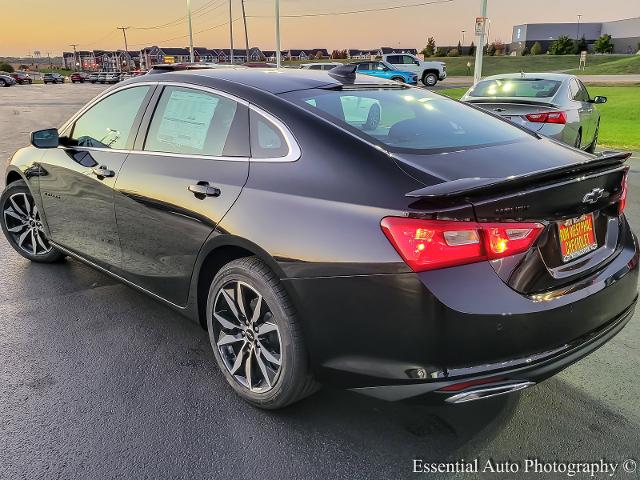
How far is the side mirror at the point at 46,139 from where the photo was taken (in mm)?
4180

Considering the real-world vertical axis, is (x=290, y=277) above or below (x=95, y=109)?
below

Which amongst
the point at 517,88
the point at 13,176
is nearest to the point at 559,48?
the point at 517,88

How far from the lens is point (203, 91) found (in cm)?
328

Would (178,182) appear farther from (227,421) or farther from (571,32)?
(571,32)

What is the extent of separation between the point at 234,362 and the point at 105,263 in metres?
1.44

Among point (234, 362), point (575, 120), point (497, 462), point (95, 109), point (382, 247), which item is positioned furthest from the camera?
point (575, 120)

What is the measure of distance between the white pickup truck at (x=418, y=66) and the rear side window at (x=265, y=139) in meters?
35.9

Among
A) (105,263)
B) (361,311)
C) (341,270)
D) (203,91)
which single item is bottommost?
(105,263)

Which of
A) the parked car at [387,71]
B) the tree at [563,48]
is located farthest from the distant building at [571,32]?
the parked car at [387,71]

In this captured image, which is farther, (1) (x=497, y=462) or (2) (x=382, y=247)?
(1) (x=497, y=462)

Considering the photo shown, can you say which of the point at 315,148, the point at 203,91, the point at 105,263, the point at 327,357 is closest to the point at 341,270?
the point at 327,357

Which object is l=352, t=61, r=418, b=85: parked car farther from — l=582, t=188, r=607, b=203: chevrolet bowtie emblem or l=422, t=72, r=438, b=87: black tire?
l=582, t=188, r=607, b=203: chevrolet bowtie emblem

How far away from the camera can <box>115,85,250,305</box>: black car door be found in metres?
2.95

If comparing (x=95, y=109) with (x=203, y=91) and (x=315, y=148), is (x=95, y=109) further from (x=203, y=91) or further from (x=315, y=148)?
(x=315, y=148)
